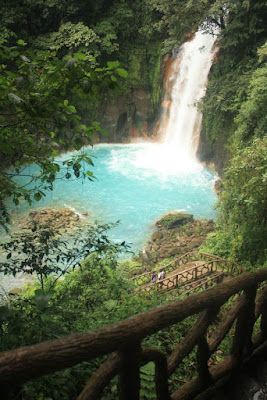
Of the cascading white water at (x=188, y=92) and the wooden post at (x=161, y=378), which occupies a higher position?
the cascading white water at (x=188, y=92)

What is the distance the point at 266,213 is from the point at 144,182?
28.3 ft

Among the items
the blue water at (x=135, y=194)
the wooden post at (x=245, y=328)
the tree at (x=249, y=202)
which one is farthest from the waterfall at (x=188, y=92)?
the wooden post at (x=245, y=328)

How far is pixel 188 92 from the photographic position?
58.4 feet

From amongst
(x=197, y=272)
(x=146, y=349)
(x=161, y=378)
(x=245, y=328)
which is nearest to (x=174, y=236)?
(x=197, y=272)

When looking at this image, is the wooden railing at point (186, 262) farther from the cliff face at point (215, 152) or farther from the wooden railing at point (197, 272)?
the cliff face at point (215, 152)

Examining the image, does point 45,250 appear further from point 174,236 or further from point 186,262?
point 174,236

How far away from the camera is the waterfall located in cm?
1706

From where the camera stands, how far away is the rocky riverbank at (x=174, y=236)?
10.8 metres

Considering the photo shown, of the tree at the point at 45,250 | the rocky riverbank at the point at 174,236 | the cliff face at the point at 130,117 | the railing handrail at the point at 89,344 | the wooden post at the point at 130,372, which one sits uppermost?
the cliff face at the point at 130,117

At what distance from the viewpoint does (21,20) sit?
15734 mm

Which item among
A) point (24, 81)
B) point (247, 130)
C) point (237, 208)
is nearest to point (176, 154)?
point (247, 130)

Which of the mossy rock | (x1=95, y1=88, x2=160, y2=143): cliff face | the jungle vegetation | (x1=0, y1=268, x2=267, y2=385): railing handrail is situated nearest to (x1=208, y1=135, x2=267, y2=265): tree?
the jungle vegetation

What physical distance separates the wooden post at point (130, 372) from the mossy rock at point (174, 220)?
10692 mm

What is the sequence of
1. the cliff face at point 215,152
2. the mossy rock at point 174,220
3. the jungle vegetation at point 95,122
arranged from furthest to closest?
the cliff face at point 215,152 → the mossy rock at point 174,220 → the jungle vegetation at point 95,122
